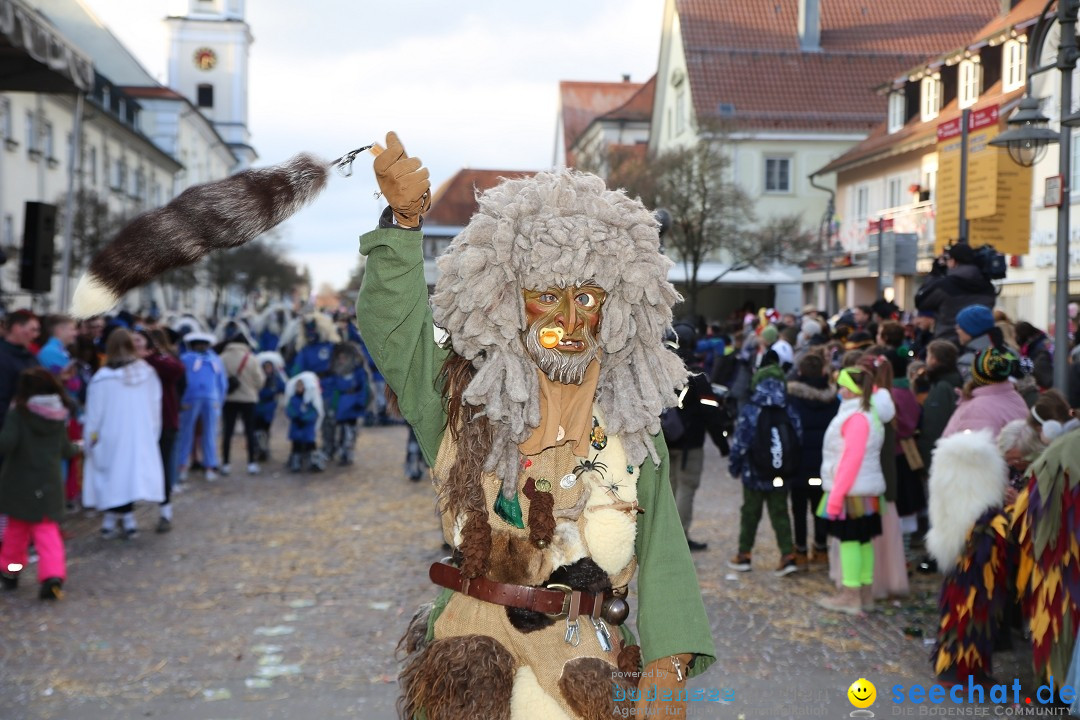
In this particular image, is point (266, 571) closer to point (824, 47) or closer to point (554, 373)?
point (554, 373)

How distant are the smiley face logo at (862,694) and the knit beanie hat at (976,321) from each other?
3.99 m

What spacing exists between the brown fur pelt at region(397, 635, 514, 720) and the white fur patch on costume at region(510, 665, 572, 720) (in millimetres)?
18

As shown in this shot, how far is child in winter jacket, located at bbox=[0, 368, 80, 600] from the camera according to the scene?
7.60m

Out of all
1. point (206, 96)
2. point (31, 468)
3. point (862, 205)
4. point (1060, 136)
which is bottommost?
point (31, 468)

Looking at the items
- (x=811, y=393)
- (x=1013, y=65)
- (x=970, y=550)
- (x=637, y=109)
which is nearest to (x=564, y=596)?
A: (x=970, y=550)

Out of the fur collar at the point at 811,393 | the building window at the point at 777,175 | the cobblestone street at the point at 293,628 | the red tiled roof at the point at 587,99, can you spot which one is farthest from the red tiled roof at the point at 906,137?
the red tiled roof at the point at 587,99

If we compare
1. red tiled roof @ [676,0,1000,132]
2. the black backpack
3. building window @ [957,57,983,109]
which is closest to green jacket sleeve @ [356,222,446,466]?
the black backpack

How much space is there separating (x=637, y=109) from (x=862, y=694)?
152 ft

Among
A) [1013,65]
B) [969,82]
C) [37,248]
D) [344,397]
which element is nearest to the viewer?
[37,248]

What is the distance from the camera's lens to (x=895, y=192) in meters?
29.1

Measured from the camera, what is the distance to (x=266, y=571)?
28.1ft

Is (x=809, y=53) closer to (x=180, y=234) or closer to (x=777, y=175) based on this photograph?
(x=777, y=175)

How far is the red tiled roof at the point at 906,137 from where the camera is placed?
23.9m

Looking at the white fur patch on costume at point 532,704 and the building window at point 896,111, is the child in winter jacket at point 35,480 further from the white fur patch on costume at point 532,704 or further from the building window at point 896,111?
the building window at point 896,111
